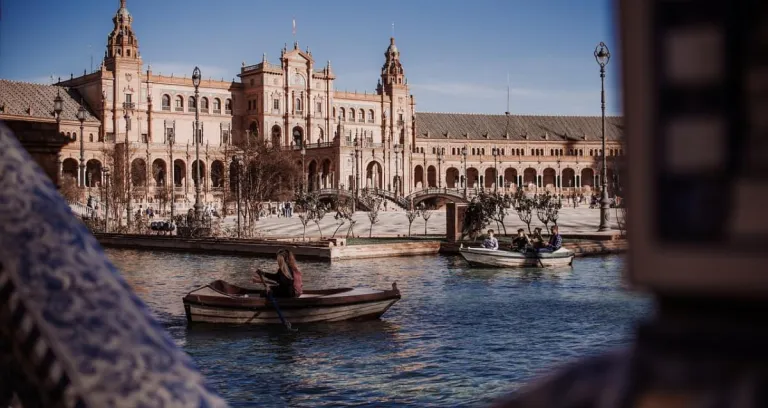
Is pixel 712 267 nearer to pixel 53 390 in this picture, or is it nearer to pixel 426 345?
pixel 53 390

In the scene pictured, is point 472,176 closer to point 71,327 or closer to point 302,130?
point 302,130

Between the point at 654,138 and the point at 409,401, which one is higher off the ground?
the point at 654,138

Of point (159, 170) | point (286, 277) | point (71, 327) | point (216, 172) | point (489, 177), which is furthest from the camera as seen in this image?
point (489, 177)

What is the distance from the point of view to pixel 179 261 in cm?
2900

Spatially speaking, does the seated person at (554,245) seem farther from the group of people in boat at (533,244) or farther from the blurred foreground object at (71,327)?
the blurred foreground object at (71,327)

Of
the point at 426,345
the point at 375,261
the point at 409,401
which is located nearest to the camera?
the point at 409,401

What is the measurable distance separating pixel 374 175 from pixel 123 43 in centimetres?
2888

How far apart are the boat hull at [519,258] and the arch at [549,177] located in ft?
283

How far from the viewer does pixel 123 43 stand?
3526 inches

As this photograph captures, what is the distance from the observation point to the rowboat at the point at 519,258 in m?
24.9

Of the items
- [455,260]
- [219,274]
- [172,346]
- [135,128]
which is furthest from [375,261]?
[135,128]

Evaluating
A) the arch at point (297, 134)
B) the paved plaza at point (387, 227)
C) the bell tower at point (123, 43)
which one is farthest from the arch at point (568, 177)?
the paved plaza at point (387, 227)

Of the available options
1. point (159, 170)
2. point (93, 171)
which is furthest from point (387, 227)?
point (93, 171)

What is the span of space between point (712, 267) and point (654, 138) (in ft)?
0.46
